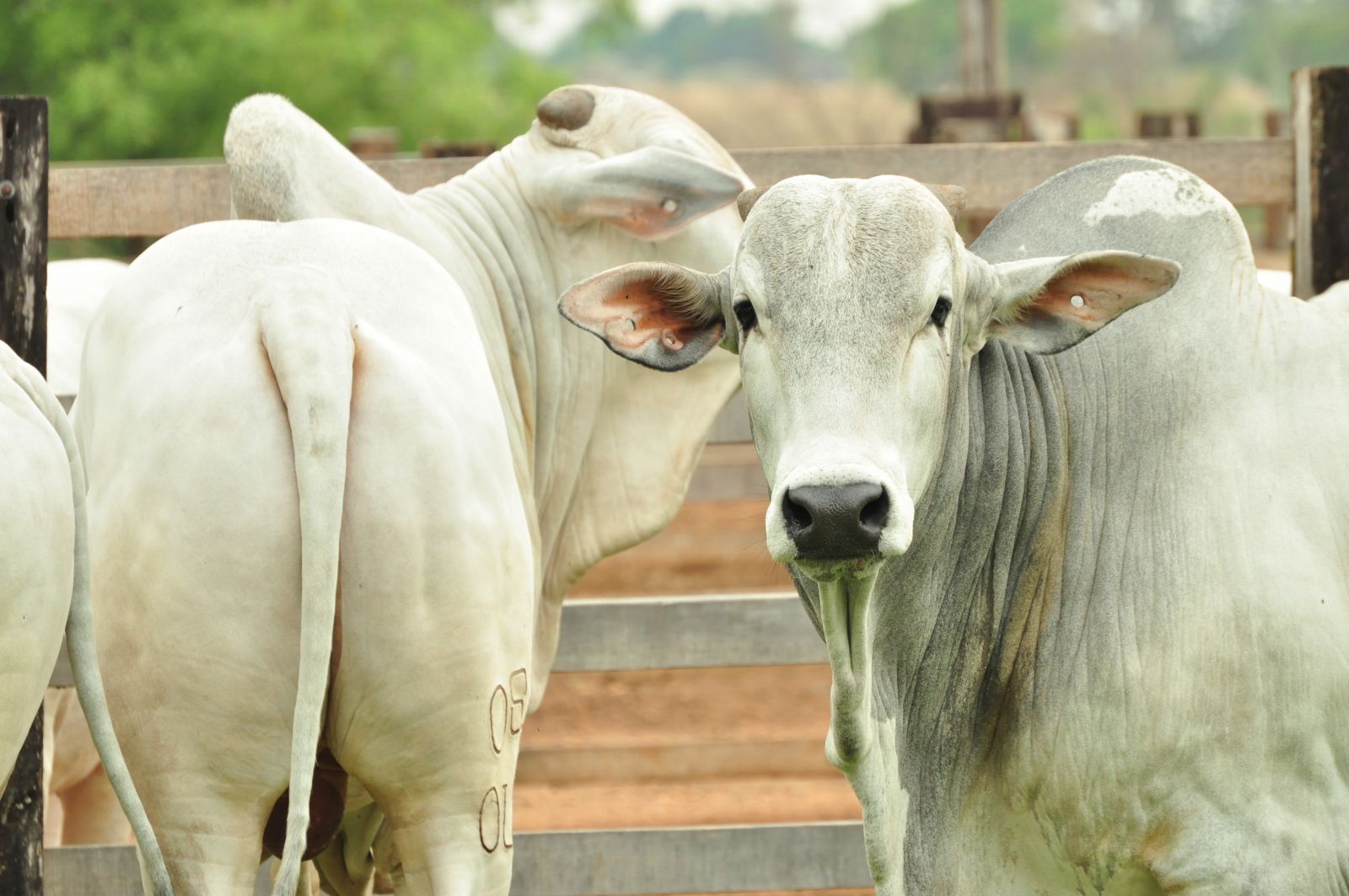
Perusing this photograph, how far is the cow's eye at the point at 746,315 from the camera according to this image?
10.1 ft

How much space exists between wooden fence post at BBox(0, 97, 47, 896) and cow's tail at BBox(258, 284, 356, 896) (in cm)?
139

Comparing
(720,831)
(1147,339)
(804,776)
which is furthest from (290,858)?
(804,776)

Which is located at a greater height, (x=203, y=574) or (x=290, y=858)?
(x=203, y=574)

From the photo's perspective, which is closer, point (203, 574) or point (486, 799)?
point (203, 574)

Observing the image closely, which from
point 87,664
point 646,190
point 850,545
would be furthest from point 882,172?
point 87,664

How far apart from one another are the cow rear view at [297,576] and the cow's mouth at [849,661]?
58 centimetres

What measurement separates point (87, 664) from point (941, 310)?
142 centimetres

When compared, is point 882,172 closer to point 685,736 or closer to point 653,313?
point 653,313

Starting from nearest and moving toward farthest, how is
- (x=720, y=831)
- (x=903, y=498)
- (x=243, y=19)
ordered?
(x=903, y=498) → (x=720, y=831) → (x=243, y=19)

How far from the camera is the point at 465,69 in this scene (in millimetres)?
15992

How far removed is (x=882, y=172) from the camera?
5.06 m

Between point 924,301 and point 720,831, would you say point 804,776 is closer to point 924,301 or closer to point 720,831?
point 720,831

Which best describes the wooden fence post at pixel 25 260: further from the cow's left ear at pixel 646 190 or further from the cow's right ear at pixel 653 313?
the cow's right ear at pixel 653 313

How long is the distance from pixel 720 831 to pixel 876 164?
1.78m
